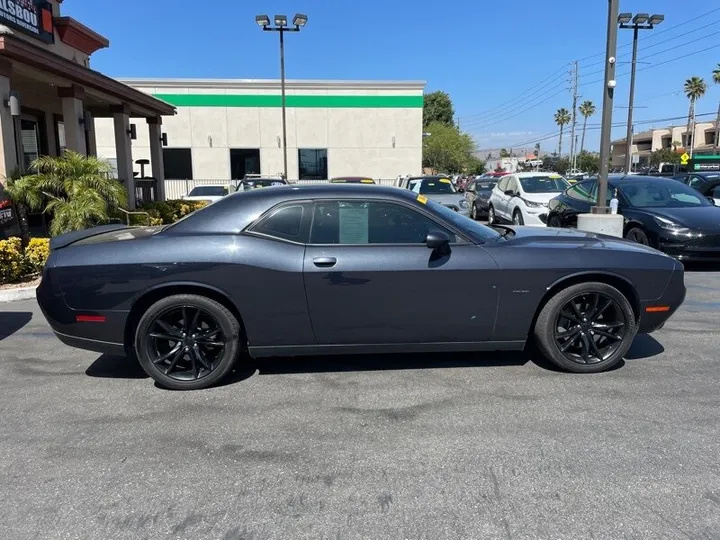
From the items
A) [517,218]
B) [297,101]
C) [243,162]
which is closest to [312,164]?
[297,101]

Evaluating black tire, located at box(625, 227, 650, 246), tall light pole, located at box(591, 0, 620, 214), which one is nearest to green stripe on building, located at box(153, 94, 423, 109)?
tall light pole, located at box(591, 0, 620, 214)

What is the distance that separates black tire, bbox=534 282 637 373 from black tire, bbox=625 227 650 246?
5123 mm

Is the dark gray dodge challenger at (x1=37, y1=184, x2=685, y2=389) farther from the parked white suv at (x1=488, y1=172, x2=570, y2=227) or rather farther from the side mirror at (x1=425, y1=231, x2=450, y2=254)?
the parked white suv at (x1=488, y1=172, x2=570, y2=227)

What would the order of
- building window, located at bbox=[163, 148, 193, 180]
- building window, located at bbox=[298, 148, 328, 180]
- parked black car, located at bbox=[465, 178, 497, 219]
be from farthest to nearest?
building window, located at bbox=[298, 148, 328, 180] < building window, located at bbox=[163, 148, 193, 180] < parked black car, located at bbox=[465, 178, 497, 219]

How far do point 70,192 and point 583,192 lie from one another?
946cm

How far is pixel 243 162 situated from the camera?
31703 millimetres

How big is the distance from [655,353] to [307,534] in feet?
12.4

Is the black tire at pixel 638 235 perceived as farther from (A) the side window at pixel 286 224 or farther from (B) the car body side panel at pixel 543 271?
(A) the side window at pixel 286 224

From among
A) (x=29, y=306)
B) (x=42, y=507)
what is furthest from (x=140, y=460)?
(x=29, y=306)

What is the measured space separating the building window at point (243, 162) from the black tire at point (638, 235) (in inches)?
983

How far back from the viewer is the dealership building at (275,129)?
30.9 metres

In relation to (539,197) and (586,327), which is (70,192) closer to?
(586,327)

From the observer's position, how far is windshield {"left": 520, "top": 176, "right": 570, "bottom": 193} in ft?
47.6

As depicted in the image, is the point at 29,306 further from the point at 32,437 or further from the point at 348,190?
the point at 348,190
